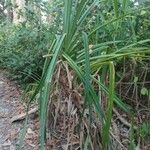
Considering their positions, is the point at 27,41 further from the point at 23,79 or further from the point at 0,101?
the point at 0,101

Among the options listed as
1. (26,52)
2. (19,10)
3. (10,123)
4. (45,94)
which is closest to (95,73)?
(45,94)

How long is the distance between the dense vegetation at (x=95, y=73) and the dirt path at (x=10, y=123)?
0.19 m

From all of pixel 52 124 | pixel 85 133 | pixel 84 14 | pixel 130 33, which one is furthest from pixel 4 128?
pixel 130 33

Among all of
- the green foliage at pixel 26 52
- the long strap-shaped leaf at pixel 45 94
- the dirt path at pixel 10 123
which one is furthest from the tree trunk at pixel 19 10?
the long strap-shaped leaf at pixel 45 94

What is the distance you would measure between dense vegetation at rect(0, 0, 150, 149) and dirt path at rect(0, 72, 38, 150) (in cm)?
19

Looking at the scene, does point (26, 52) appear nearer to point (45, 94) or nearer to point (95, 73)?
point (95, 73)

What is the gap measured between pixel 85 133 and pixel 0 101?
121 cm

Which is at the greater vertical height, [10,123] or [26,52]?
[26,52]

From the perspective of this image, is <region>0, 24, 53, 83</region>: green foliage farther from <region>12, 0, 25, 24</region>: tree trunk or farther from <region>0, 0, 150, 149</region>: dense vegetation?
<region>12, 0, 25, 24</region>: tree trunk

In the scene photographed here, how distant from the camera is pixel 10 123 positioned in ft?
10.5

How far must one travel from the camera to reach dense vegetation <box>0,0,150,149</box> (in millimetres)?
2400

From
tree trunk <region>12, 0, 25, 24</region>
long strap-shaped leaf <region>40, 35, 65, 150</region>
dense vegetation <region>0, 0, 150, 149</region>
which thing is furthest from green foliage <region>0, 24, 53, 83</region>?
long strap-shaped leaf <region>40, 35, 65, 150</region>

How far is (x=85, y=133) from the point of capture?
9.05 ft

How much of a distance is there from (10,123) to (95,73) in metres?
0.89
